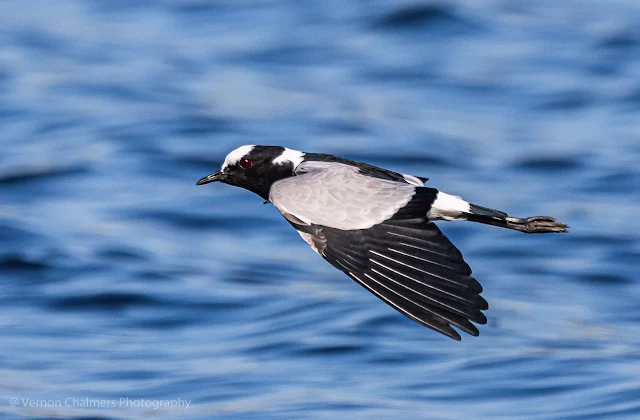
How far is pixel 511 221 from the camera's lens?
388 inches

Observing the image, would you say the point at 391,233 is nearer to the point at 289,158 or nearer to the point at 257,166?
the point at 289,158

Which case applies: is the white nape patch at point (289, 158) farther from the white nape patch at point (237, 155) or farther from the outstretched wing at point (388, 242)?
the outstretched wing at point (388, 242)

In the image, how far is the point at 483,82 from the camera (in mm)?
27031

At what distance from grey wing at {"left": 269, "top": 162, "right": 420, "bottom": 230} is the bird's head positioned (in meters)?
A: 0.86

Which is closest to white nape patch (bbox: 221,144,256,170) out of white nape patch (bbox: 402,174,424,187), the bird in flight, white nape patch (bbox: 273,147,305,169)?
white nape patch (bbox: 273,147,305,169)

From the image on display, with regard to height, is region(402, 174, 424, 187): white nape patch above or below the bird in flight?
above

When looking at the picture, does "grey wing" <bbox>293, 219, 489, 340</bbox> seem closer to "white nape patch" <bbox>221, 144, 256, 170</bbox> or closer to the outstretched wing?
the outstretched wing

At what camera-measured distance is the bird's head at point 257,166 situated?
10352mm

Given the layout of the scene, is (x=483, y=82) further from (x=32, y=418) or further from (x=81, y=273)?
(x=32, y=418)

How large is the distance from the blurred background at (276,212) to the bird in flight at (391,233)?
4.59 m

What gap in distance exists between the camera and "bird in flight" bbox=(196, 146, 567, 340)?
826cm

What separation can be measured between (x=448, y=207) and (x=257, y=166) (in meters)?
1.75

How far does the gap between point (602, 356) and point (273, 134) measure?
383 inches

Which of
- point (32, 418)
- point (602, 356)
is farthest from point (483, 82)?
point (32, 418)
